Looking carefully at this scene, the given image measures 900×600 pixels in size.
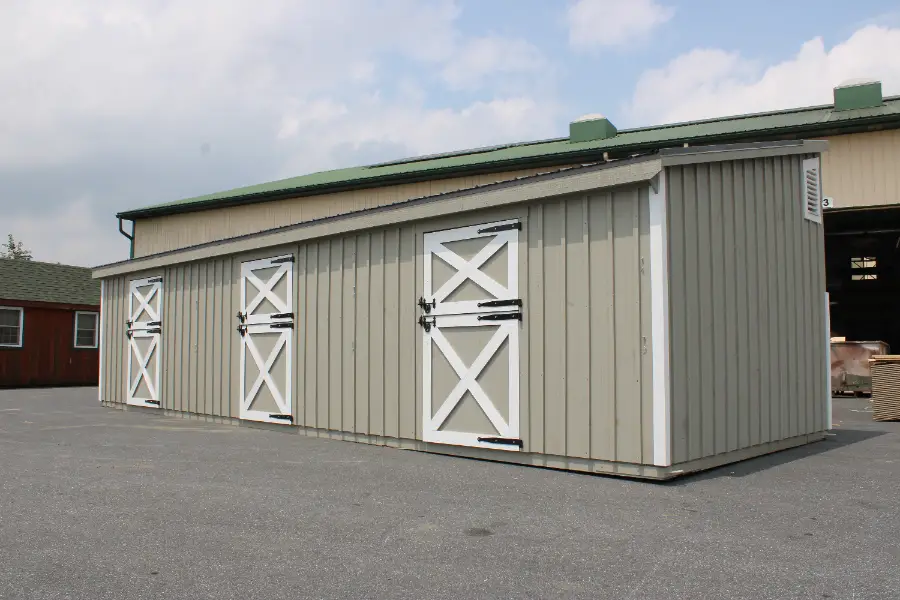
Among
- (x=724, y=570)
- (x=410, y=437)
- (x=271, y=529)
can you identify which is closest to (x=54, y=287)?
(x=410, y=437)

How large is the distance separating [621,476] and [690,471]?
23.5 inches

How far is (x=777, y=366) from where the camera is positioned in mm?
7855

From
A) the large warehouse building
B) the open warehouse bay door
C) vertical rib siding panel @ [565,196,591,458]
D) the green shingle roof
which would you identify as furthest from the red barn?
the open warehouse bay door

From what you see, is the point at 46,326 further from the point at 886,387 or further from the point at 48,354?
the point at 886,387

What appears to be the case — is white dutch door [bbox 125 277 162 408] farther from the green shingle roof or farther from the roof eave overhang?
the green shingle roof

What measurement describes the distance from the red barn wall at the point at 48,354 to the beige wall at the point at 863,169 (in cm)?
2172

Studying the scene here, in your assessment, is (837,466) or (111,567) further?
(837,466)

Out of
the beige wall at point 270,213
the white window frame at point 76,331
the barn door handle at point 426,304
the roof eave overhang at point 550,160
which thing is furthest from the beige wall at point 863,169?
the white window frame at point 76,331

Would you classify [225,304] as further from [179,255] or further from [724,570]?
[724,570]

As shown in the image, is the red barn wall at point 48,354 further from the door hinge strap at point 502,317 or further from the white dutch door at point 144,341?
the door hinge strap at point 502,317

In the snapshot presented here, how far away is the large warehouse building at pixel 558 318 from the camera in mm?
6312

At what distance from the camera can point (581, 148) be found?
55.7 feet

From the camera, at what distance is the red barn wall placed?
21.9 metres

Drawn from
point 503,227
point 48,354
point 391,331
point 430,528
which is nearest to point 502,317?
point 503,227
